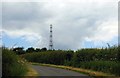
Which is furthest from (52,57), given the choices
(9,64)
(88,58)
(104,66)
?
(9,64)

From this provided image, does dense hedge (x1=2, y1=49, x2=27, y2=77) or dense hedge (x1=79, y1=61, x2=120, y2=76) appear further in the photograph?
dense hedge (x1=79, y1=61, x2=120, y2=76)

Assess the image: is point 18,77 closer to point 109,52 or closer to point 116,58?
point 116,58

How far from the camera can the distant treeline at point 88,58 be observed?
3308cm

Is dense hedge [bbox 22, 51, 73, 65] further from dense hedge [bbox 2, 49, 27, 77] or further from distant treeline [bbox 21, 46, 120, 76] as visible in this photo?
dense hedge [bbox 2, 49, 27, 77]

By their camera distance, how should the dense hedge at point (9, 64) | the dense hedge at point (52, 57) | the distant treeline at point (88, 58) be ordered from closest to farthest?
the dense hedge at point (9, 64)
the distant treeline at point (88, 58)
the dense hedge at point (52, 57)

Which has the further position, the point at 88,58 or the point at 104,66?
the point at 88,58

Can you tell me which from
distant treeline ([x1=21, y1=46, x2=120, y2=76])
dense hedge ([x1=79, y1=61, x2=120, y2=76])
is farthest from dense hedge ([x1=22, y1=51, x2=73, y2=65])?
dense hedge ([x1=79, y1=61, x2=120, y2=76])

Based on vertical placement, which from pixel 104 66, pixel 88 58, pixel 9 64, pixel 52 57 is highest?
pixel 52 57

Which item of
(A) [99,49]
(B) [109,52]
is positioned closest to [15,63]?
(B) [109,52]

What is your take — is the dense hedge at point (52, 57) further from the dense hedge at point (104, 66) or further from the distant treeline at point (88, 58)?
the dense hedge at point (104, 66)

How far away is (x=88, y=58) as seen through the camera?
1645 inches

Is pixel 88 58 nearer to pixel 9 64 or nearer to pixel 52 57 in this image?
pixel 52 57

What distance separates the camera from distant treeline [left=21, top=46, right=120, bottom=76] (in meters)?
33.1

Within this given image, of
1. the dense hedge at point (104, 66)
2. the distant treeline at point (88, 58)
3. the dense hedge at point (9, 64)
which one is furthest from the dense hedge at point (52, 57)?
the dense hedge at point (9, 64)
